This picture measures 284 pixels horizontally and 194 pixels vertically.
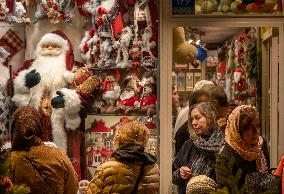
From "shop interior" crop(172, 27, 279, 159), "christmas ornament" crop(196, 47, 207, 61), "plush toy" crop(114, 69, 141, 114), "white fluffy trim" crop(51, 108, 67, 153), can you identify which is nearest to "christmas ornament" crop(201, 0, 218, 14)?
"shop interior" crop(172, 27, 279, 159)

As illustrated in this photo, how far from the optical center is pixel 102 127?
523 cm

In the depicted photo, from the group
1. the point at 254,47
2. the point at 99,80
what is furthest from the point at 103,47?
the point at 254,47

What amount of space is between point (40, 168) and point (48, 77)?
1755 mm

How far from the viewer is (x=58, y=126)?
511cm

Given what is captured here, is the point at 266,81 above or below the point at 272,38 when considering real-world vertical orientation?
below

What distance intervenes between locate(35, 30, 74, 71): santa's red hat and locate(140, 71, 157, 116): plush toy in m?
0.75

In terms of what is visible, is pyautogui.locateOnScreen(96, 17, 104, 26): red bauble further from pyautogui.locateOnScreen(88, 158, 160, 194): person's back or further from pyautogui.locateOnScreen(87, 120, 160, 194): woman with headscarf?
pyautogui.locateOnScreen(88, 158, 160, 194): person's back

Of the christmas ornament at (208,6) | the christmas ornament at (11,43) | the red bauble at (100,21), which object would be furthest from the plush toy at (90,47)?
the christmas ornament at (208,6)

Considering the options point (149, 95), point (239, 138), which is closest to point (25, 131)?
point (239, 138)

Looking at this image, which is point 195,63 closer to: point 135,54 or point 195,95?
point 195,95

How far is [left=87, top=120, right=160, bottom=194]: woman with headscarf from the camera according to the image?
3570mm

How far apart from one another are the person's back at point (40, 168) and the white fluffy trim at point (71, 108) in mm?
1404

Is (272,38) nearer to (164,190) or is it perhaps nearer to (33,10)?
(164,190)

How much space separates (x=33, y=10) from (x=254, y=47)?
2.04 metres
